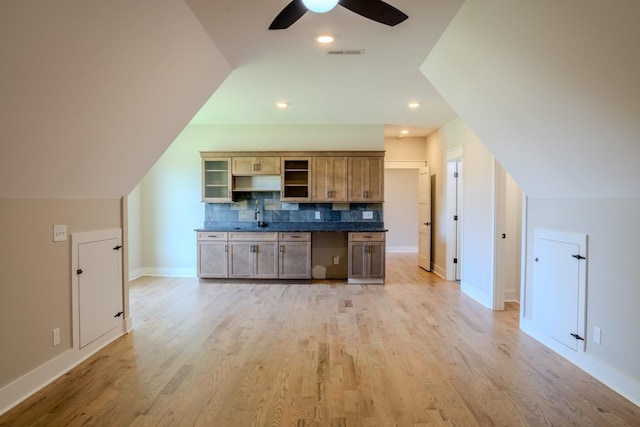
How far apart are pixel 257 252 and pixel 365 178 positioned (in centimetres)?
220

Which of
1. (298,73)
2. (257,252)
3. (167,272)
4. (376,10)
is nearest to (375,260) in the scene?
(257,252)

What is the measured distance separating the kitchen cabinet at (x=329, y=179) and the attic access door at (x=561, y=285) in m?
3.07

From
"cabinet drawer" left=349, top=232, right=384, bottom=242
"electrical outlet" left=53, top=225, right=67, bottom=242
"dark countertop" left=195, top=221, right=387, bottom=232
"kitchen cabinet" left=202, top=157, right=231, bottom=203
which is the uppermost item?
"kitchen cabinet" left=202, top=157, right=231, bottom=203

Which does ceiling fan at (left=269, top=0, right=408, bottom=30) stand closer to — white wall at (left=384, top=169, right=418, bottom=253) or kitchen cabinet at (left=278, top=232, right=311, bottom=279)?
kitchen cabinet at (left=278, top=232, right=311, bottom=279)

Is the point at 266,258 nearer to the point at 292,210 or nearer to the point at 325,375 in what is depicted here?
the point at 292,210

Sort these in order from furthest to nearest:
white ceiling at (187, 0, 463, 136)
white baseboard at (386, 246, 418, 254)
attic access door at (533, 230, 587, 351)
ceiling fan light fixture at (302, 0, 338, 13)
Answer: white baseboard at (386, 246, 418, 254)
attic access door at (533, 230, 587, 351)
white ceiling at (187, 0, 463, 136)
ceiling fan light fixture at (302, 0, 338, 13)

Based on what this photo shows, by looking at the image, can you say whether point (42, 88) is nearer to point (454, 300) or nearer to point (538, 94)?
point (538, 94)

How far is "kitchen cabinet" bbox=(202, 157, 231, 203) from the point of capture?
5895 mm

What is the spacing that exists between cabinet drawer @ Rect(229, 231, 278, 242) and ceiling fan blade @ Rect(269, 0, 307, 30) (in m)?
3.71

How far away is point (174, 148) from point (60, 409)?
15.8ft

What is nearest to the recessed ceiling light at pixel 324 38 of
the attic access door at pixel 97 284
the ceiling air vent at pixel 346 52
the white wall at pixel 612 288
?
the ceiling air vent at pixel 346 52

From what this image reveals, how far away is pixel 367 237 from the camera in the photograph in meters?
5.59

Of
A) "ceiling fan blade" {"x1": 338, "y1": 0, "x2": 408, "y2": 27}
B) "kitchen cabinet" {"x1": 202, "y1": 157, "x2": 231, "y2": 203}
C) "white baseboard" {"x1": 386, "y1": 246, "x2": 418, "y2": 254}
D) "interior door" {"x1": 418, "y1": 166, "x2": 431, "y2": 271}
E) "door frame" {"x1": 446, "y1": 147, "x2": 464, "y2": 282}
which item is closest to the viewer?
"ceiling fan blade" {"x1": 338, "y1": 0, "x2": 408, "y2": 27}

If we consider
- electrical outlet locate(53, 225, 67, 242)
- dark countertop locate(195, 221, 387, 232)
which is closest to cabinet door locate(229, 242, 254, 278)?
dark countertop locate(195, 221, 387, 232)
